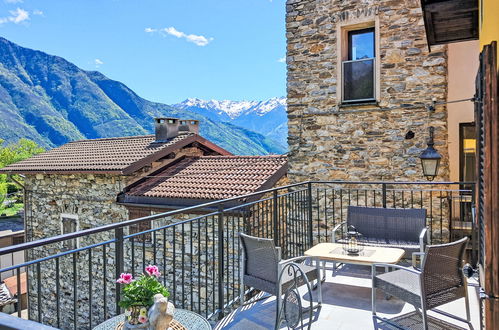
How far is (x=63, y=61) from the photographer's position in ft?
474

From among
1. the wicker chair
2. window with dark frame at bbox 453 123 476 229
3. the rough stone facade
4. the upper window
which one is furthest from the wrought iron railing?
the upper window

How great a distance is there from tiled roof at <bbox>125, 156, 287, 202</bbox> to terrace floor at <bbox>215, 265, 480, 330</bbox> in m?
4.48

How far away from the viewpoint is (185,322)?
6.76 ft

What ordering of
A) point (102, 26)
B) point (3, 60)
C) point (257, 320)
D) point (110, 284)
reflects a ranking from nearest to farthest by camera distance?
1. point (257, 320)
2. point (110, 284)
3. point (102, 26)
4. point (3, 60)

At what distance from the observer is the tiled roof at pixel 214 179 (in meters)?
8.69

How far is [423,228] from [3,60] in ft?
550

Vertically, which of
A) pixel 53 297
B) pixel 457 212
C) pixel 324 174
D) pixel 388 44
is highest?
pixel 388 44

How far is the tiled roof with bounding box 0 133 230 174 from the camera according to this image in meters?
10.2

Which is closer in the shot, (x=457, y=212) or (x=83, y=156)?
(x=457, y=212)

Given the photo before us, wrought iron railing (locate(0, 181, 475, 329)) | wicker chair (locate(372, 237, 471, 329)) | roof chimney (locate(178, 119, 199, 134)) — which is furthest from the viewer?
roof chimney (locate(178, 119, 199, 134))

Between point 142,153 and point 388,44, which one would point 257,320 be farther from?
point 142,153

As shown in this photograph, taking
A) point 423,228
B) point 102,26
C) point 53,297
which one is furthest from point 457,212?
point 102,26

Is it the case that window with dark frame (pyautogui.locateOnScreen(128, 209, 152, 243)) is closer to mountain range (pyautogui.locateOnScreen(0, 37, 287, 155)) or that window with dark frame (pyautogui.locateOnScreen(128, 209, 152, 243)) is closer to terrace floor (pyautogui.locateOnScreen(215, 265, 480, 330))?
terrace floor (pyautogui.locateOnScreen(215, 265, 480, 330))

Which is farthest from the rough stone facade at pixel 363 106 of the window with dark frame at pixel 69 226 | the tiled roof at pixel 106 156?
the window with dark frame at pixel 69 226
